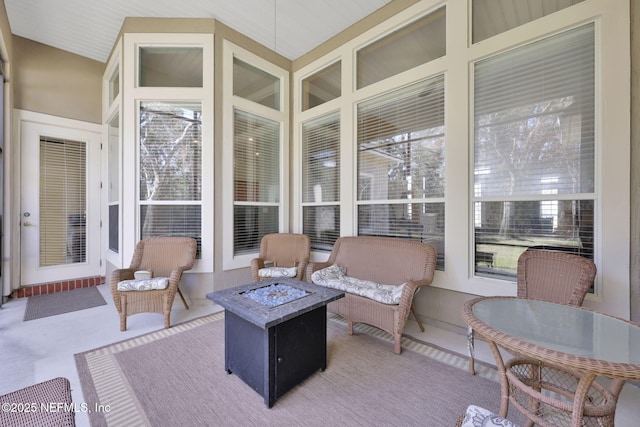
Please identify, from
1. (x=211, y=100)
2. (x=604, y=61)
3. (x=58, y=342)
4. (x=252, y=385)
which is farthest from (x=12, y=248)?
(x=604, y=61)

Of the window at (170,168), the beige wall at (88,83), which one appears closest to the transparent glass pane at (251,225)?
the beige wall at (88,83)

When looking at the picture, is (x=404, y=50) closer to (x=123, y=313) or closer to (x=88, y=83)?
(x=123, y=313)

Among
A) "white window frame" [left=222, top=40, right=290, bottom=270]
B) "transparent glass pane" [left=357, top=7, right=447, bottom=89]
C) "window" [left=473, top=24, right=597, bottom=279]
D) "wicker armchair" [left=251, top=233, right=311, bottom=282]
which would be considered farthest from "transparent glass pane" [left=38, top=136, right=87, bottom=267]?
"window" [left=473, top=24, right=597, bottom=279]

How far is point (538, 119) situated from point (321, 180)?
2.56 meters

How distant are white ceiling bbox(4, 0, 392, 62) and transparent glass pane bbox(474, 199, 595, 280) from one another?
108 inches

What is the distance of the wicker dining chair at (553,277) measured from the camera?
1.84m

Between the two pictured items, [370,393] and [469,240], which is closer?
[370,393]

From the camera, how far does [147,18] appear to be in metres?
3.41

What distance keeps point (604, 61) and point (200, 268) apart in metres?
4.34

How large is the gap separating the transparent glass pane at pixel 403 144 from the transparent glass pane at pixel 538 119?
38 centimetres

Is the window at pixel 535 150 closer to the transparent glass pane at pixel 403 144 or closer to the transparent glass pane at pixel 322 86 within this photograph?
the transparent glass pane at pixel 403 144

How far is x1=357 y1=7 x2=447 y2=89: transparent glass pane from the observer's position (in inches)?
114

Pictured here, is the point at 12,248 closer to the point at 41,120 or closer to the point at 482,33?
the point at 41,120

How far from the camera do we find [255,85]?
4008 millimetres
